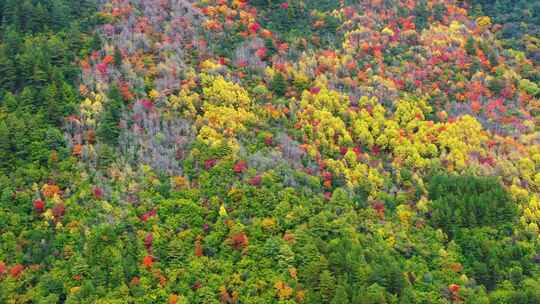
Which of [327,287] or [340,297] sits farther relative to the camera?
[327,287]

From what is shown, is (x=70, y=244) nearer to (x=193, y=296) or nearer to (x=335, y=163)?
(x=193, y=296)

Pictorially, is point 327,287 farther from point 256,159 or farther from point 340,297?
point 256,159

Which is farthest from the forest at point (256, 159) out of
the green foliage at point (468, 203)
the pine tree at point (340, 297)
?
the pine tree at point (340, 297)

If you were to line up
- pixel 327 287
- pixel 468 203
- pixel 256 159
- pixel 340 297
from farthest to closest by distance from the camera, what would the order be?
pixel 256 159, pixel 468 203, pixel 327 287, pixel 340 297

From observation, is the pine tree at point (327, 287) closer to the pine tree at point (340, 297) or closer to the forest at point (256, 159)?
the forest at point (256, 159)

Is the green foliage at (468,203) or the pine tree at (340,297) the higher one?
the green foliage at (468,203)

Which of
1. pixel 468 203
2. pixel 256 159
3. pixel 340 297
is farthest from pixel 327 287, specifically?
pixel 468 203

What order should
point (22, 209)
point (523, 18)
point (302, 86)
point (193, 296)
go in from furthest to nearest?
1. point (523, 18)
2. point (302, 86)
3. point (22, 209)
4. point (193, 296)

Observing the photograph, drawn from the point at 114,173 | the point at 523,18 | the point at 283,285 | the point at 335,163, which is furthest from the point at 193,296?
the point at 523,18
